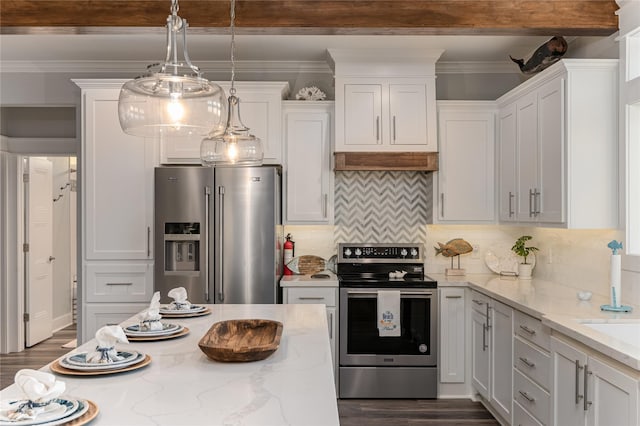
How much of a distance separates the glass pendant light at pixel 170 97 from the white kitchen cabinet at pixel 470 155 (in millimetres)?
2934

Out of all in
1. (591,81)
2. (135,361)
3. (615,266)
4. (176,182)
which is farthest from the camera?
(176,182)

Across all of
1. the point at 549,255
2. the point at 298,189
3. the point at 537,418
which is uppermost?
the point at 298,189

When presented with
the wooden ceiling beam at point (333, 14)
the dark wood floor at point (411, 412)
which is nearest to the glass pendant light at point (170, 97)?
the wooden ceiling beam at point (333, 14)

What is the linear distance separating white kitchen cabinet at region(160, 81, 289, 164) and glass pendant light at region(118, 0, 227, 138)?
2447 millimetres

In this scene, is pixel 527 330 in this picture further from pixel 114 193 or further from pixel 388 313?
pixel 114 193

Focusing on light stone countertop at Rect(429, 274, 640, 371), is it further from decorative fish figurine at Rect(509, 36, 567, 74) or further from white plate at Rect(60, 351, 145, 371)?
white plate at Rect(60, 351, 145, 371)

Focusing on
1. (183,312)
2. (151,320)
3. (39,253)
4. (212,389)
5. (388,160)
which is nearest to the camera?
(212,389)

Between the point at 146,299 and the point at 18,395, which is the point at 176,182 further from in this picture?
the point at 18,395

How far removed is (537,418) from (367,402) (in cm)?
151

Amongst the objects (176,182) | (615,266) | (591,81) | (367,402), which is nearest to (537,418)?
(615,266)

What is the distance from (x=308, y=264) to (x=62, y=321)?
3976 mm

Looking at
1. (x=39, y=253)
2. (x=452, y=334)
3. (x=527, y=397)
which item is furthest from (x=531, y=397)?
(x=39, y=253)

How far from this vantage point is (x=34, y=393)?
136 cm

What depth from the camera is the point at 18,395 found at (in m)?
1.66
